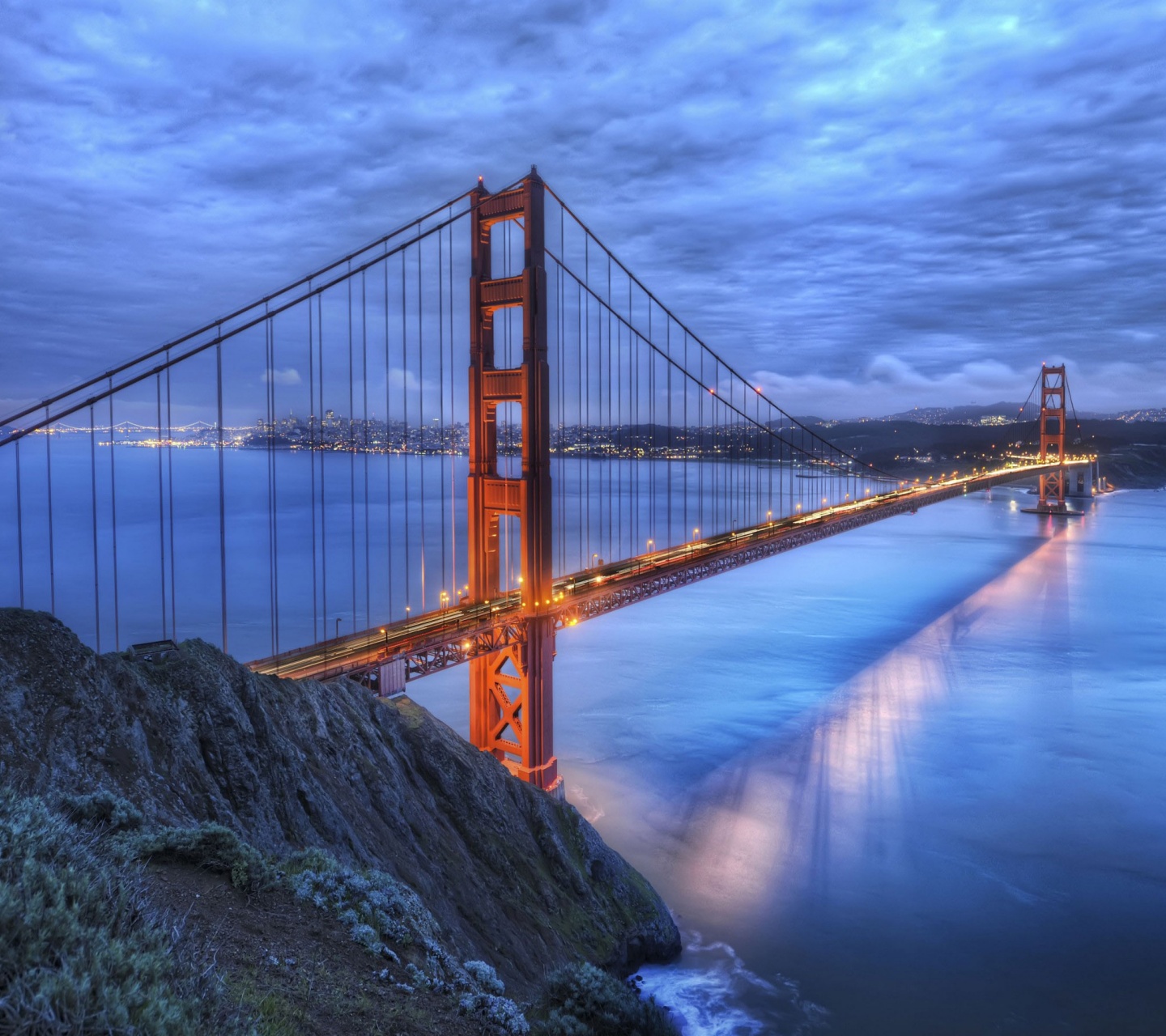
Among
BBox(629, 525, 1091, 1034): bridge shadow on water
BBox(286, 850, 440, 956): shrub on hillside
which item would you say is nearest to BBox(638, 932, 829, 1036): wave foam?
BBox(629, 525, 1091, 1034): bridge shadow on water

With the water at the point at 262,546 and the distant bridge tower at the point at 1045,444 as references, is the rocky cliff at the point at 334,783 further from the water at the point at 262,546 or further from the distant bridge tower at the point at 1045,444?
the distant bridge tower at the point at 1045,444

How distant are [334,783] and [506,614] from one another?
280 inches

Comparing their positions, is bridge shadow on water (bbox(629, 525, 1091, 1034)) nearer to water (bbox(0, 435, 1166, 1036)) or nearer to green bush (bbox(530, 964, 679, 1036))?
water (bbox(0, 435, 1166, 1036))

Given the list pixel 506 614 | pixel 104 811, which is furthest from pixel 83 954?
pixel 506 614

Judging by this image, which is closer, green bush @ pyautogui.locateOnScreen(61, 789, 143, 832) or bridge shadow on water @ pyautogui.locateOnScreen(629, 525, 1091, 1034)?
green bush @ pyautogui.locateOnScreen(61, 789, 143, 832)

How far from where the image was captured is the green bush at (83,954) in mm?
2832

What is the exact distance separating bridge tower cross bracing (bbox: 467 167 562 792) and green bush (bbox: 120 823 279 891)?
35.0ft

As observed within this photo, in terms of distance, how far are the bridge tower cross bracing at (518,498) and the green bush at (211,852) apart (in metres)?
10.7

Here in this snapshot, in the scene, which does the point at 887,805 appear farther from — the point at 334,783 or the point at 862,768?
the point at 334,783

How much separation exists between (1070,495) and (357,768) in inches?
4014

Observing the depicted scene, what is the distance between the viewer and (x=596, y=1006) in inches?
325

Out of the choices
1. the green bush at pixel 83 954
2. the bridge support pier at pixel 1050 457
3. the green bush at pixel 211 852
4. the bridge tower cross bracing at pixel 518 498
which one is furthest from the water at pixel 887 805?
the bridge support pier at pixel 1050 457

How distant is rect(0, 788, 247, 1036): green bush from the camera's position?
283cm

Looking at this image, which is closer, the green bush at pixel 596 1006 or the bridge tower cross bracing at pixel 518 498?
the green bush at pixel 596 1006
